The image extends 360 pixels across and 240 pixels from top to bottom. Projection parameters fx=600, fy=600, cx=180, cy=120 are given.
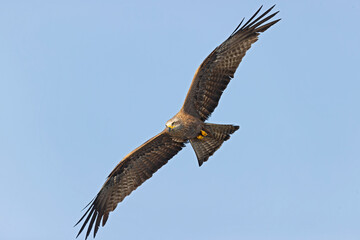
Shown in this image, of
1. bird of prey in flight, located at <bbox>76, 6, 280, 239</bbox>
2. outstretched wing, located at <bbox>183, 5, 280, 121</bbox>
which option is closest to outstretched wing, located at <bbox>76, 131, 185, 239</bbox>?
bird of prey in flight, located at <bbox>76, 6, 280, 239</bbox>

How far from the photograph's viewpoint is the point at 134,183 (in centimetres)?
1412

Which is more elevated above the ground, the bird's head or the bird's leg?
the bird's head

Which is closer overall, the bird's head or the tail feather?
the bird's head

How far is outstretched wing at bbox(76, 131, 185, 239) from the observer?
45.3 ft

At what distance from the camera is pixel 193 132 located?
1316cm

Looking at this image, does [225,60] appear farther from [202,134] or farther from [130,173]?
[130,173]

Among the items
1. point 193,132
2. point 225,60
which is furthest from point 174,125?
point 225,60

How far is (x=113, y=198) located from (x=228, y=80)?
3947 mm

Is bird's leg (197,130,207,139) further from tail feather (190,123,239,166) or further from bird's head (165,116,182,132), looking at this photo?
bird's head (165,116,182,132)

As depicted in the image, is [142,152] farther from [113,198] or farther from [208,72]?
[208,72]

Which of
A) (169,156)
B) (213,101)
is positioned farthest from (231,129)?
(169,156)

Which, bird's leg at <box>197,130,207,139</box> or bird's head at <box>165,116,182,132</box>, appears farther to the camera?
bird's leg at <box>197,130,207,139</box>

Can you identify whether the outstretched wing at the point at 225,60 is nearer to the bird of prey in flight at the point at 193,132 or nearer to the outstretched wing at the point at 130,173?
the bird of prey in flight at the point at 193,132

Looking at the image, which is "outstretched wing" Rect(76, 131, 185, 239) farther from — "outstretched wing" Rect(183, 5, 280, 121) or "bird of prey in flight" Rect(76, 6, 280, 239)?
"outstretched wing" Rect(183, 5, 280, 121)
